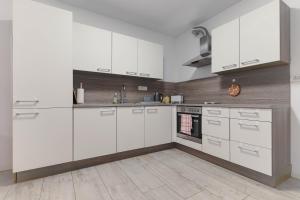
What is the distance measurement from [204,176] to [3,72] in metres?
2.79

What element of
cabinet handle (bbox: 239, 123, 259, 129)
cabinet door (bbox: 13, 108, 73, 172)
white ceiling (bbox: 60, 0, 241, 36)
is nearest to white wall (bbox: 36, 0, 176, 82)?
white ceiling (bbox: 60, 0, 241, 36)

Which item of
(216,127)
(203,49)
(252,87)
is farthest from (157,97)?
(252,87)

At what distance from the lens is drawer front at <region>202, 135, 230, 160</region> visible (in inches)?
76.2

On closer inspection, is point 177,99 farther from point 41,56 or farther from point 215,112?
point 41,56

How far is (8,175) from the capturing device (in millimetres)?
1777

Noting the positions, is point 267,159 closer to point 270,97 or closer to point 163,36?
point 270,97

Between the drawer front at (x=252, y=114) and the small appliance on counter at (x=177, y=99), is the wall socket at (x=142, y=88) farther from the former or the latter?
the drawer front at (x=252, y=114)

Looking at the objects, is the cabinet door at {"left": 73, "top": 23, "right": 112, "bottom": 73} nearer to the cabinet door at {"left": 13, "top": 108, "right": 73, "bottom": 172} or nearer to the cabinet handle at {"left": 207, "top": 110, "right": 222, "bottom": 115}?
the cabinet door at {"left": 13, "top": 108, "right": 73, "bottom": 172}

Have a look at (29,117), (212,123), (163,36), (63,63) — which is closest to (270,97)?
(212,123)

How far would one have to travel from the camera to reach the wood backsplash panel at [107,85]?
248 cm

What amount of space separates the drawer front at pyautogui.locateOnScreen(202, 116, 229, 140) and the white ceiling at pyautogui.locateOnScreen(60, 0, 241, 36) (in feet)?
5.85

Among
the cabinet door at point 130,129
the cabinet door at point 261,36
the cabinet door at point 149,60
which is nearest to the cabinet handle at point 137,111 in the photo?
the cabinet door at point 130,129

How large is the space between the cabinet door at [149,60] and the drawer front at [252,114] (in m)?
1.51

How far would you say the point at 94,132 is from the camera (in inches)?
80.1
